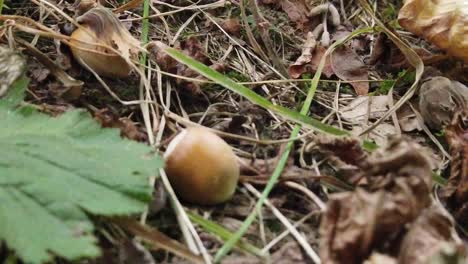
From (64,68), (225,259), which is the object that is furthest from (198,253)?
(64,68)

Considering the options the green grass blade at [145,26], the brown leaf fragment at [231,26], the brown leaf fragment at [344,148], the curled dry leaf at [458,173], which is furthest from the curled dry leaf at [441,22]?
the green grass blade at [145,26]

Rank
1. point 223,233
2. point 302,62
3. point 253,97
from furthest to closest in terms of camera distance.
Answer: point 302,62
point 253,97
point 223,233

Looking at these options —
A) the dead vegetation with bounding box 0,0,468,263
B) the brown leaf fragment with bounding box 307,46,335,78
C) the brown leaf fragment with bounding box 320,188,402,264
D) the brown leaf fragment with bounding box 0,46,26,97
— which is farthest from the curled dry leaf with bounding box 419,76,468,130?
the brown leaf fragment with bounding box 0,46,26,97

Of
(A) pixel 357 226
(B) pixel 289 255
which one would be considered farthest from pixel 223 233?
(A) pixel 357 226

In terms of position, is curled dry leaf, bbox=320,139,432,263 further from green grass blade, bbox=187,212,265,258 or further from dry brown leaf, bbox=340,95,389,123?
dry brown leaf, bbox=340,95,389,123

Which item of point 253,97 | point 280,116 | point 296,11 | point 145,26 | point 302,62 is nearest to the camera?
point 253,97

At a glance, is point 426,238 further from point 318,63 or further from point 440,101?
point 318,63

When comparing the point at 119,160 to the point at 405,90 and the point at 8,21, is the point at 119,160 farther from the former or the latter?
the point at 405,90

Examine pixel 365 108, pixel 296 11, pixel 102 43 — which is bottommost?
pixel 365 108
